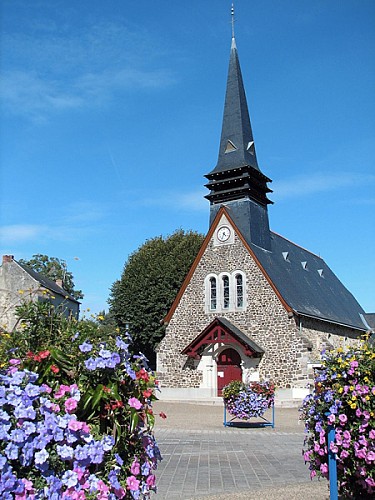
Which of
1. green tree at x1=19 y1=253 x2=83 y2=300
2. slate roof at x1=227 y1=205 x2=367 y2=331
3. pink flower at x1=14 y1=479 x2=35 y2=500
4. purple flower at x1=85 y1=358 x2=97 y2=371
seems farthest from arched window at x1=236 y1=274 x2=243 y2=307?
green tree at x1=19 y1=253 x2=83 y2=300

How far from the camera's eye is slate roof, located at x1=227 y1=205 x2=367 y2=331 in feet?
84.1

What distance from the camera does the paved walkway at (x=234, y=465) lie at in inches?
259

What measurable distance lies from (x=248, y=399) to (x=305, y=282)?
1716cm

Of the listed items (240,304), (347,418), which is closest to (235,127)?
(240,304)

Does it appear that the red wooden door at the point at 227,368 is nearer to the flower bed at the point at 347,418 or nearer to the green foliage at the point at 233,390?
the green foliage at the point at 233,390

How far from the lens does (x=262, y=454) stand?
31.2 feet

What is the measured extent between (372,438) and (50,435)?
Answer: 3.16m

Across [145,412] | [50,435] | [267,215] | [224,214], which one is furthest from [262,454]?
[267,215]

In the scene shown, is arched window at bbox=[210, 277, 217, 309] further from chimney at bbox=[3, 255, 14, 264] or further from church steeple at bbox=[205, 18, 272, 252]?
chimney at bbox=[3, 255, 14, 264]

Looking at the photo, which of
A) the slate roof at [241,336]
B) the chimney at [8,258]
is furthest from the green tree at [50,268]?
the slate roof at [241,336]

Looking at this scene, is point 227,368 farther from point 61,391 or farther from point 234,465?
point 61,391

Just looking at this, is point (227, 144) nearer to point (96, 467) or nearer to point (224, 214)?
point (224, 214)

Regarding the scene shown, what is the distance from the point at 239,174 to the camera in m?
26.9

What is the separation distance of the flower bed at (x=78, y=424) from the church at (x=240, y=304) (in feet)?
68.1
